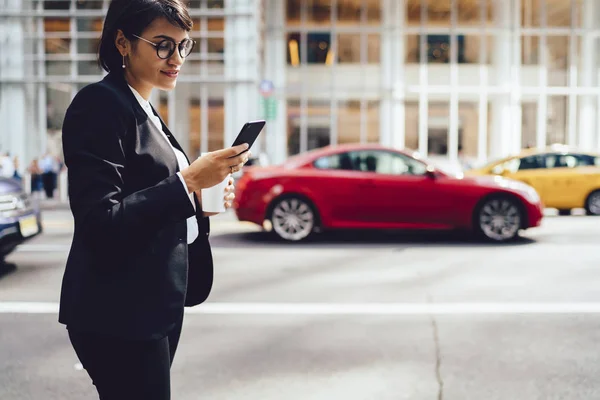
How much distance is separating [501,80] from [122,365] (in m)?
27.1

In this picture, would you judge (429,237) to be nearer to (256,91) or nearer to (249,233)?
(249,233)

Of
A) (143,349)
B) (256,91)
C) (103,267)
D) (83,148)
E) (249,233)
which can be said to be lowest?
(249,233)

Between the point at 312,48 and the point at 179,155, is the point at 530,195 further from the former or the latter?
the point at 312,48

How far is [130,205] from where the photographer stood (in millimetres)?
1745

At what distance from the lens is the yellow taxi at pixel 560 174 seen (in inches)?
575

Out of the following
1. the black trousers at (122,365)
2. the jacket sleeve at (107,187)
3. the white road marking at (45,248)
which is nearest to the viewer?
the jacket sleeve at (107,187)

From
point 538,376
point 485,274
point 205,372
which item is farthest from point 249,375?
point 485,274

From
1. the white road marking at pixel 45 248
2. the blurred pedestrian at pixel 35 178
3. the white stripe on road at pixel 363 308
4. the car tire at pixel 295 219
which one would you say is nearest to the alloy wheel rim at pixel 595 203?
the car tire at pixel 295 219

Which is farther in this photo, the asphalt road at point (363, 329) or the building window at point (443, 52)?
the building window at point (443, 52)

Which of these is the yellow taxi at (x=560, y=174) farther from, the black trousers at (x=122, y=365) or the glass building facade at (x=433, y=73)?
the black trousers at (x=122, y=365)

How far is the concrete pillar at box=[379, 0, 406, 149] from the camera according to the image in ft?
87.9

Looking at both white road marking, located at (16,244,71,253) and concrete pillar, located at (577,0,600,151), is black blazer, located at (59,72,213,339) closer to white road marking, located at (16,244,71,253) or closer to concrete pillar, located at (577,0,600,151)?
white road marking, located at (16,244,71,253)

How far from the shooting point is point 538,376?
4250 mm

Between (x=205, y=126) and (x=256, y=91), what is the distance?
7.64ft
